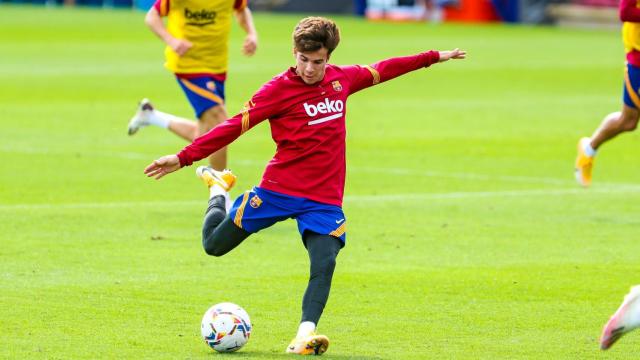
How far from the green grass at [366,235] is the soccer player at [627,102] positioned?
0.37m

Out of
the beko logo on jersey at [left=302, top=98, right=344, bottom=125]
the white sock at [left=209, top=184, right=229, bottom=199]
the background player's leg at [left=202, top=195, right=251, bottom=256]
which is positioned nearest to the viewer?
the beko logo on jersey at [left=302, top=98, right=344, bottom=125]

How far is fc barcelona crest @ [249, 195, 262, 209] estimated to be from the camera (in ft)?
27.7

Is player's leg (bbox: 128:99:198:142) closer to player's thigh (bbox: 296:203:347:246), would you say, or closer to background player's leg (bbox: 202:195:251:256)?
background player's leg (bbox: 202:195:251:256)

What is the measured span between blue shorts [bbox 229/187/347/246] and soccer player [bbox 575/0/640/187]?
581cm

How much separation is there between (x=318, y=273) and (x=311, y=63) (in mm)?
1178

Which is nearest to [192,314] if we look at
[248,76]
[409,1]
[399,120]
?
[399,120]

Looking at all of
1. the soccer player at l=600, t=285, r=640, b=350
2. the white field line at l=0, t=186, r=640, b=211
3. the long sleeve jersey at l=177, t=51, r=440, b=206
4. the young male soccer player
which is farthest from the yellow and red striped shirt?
the soccer player at l=600, t=285, r=640, b=350

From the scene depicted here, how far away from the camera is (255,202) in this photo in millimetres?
8430

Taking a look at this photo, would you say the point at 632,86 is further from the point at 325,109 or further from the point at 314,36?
the point at 314,36

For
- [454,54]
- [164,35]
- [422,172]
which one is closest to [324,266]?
[454,54]

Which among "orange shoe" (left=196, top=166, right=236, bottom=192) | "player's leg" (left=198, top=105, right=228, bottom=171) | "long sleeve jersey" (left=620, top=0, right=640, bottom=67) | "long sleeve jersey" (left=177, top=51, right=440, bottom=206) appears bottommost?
"player's leg" (left=198, top=105, right=228, bottom=171)

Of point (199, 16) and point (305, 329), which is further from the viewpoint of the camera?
point (199, 16)

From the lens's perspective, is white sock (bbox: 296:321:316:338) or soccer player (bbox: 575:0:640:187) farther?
soccer player (bbox: 575:0:640:187)

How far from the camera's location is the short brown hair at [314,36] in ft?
26.3
